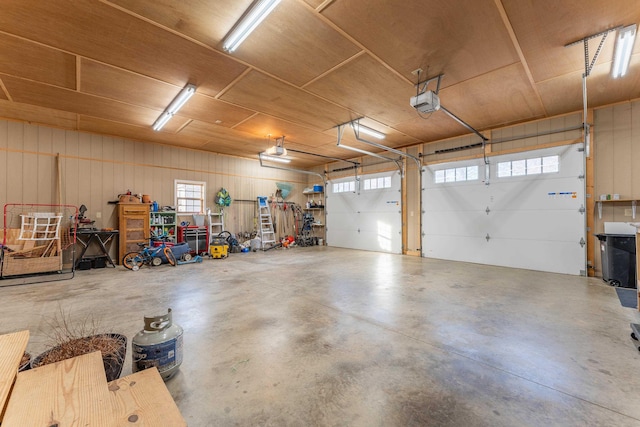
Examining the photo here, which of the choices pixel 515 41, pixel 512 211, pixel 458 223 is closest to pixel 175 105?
pixel 515 41

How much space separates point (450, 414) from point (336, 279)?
3370mm

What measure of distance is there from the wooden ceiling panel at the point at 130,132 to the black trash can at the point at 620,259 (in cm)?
908

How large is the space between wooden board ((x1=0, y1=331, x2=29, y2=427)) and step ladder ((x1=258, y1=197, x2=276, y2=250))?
26.0 feet

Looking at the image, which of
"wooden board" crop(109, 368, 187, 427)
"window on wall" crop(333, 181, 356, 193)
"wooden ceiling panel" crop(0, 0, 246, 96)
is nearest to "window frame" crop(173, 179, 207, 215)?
"wooden ceiling panel" crop(0, 0, 246, 96)

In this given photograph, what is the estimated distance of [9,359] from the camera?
112 cm

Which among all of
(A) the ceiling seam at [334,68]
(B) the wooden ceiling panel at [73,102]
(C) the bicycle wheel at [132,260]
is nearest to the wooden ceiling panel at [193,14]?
(A) the ceiling seam at [334,68]

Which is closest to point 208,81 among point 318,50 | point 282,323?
point 318,50

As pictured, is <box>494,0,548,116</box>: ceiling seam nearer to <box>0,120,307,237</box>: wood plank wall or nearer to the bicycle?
the bicycle

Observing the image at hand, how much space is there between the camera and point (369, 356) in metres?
2.29

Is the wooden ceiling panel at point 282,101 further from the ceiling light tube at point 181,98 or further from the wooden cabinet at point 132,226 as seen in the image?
the wooden cabinet at point 132,226

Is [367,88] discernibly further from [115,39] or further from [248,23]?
[115,39]

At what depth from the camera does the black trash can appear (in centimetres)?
431

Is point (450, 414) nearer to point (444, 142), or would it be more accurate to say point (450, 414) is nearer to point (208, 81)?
point (208, 81)

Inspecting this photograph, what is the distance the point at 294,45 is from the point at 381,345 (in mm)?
3501
